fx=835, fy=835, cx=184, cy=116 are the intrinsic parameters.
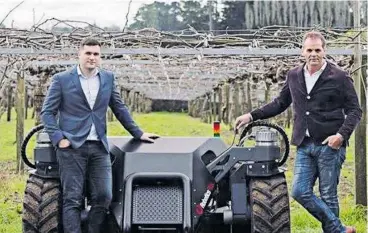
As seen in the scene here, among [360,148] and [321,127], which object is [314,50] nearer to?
[321,127]

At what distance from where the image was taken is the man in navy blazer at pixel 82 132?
18.6 ft

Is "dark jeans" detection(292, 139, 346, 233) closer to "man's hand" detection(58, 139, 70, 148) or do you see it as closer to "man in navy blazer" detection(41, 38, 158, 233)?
"man in navy blazer" detection(41, 38, 158, 233)

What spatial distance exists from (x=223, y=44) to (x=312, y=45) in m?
4.10

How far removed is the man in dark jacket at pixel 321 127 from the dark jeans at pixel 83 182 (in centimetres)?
146

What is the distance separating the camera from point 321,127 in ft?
20.2

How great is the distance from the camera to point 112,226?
587 centimetres

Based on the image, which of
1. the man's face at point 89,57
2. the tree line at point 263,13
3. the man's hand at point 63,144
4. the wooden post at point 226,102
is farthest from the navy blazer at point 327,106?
the wooden post at point 226,102

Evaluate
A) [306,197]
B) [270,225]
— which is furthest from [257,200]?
[306,197]

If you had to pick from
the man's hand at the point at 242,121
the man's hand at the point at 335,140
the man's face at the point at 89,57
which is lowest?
the man's hand at the point at 335,140

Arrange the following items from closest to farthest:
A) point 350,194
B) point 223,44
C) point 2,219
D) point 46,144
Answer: point 46,144 → point 2,219 → point 223,44 → point 350,194

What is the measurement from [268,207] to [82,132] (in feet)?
4.52

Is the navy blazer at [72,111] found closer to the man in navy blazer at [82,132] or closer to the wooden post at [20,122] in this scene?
the man in navy blazer at [82,132]

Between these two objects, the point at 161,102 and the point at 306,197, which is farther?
the point at 161,102

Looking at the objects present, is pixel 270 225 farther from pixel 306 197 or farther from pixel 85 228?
pixel 85 228
